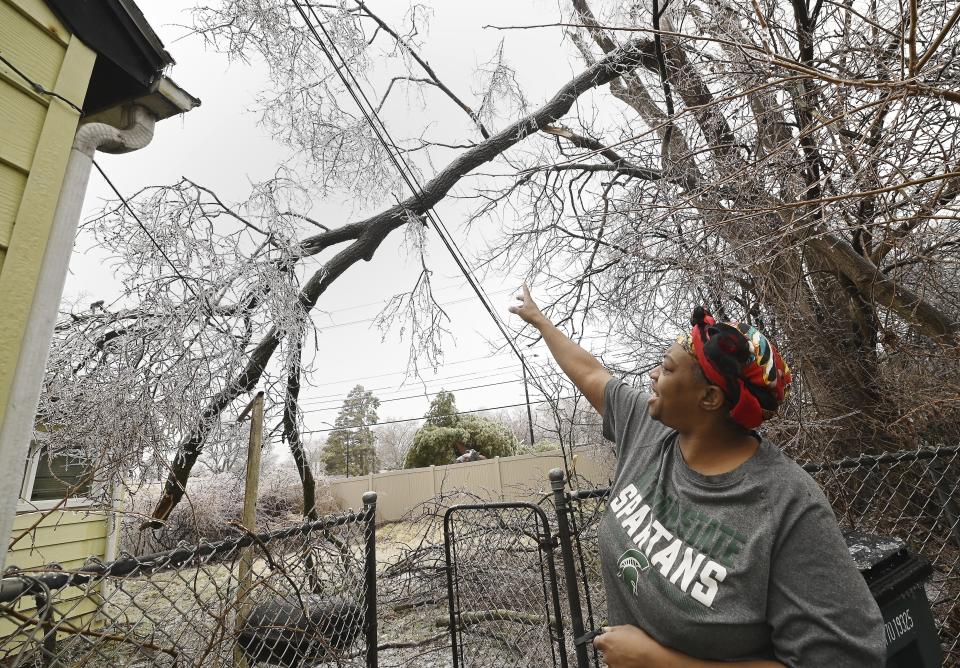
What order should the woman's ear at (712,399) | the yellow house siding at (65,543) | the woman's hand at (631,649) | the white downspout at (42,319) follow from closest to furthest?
the woman's hand at (631,649) → the woman's ear at (712,399) → the white downspout at (42,319) → the yellow house siding at (65,543)

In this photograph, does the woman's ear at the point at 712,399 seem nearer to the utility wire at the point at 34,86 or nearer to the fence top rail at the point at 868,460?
the fence top rail at the point at 868,460

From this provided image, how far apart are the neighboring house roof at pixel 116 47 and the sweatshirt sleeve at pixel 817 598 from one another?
9.10 ft

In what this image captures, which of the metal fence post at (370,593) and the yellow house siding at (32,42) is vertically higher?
the yellow house siding at (32,42)

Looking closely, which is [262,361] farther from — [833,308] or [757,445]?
[833,308]

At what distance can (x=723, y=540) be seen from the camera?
96 cm

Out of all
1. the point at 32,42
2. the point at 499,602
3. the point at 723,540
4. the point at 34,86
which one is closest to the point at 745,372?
the point at 723,540

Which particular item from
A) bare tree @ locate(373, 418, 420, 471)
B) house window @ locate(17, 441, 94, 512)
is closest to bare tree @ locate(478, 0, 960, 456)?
house window @ locate(17, 441, 94, 512)

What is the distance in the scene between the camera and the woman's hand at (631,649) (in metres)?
1.00

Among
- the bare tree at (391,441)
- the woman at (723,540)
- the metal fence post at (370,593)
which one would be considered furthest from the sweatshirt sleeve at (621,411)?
the bare tree at (391,441)

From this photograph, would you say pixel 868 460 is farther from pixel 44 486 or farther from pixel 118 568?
pixel 44 486

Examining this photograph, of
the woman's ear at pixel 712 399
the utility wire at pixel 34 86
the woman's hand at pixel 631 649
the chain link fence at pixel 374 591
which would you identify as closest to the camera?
the woman's hand at pixel 631 649

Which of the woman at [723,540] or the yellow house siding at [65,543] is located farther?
the yellow house siding at [65,543]

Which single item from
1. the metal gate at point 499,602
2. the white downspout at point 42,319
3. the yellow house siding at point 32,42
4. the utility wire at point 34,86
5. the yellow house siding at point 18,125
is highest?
the yellow house siding at point 32,42

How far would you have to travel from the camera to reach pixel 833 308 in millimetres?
3859
